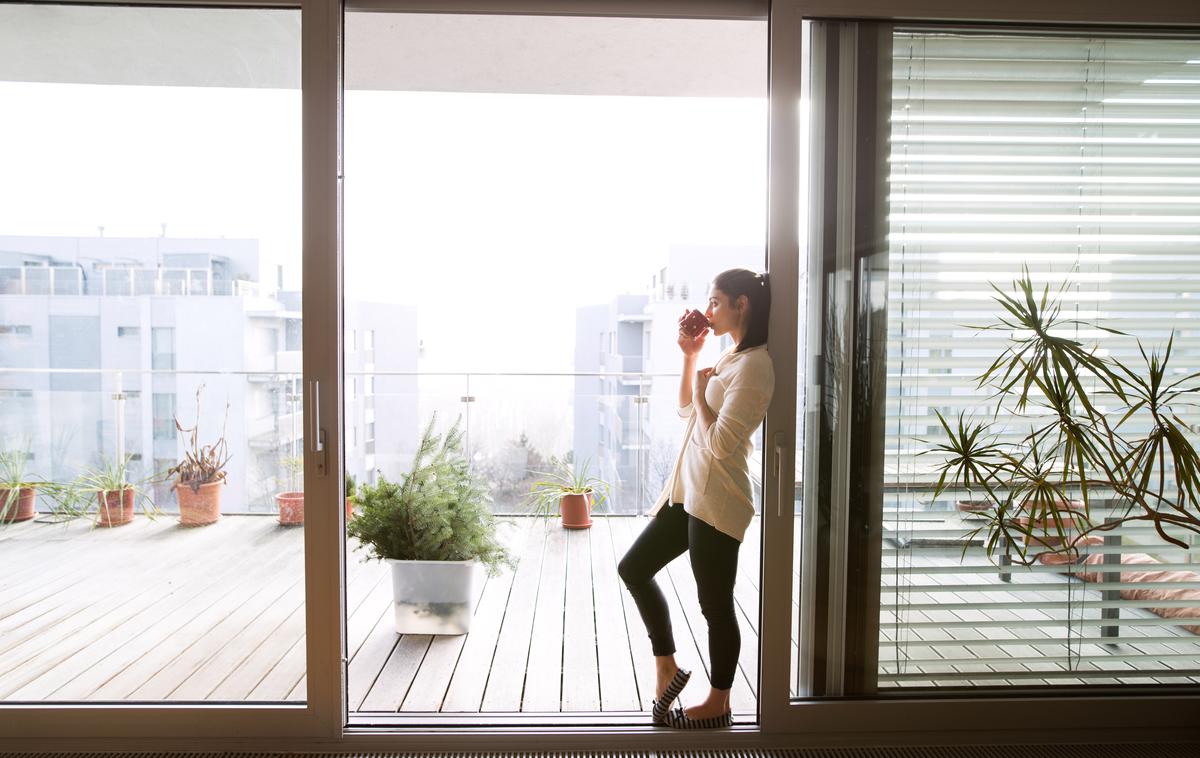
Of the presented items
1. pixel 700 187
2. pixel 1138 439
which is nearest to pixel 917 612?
pixel 1138 439

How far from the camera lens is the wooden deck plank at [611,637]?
2654 mm

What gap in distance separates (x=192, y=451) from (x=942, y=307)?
2449 mm

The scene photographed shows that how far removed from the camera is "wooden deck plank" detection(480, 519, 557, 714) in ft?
8.57

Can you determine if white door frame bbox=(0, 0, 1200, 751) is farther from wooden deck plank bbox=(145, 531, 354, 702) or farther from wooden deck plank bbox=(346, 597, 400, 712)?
wooden deck plank bbox=(346, 597, 400, 712)

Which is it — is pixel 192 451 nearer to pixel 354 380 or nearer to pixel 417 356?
pixel 354 380

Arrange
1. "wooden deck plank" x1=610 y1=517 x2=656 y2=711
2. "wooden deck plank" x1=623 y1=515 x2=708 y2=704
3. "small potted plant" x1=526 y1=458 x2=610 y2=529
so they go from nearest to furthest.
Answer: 1. "wooden deck plank" x1=610 y1=517 x2=656 y2=711
2. "wooden deck plank" x1=623 y1=515 x2=708 y2=704
3. "small potted plant" x1=526 y1=458 x2=610 y2=529

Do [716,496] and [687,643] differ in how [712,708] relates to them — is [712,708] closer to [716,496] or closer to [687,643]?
[716,496]

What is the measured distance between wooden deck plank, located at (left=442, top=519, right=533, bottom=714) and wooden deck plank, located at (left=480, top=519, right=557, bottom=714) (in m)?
0.03

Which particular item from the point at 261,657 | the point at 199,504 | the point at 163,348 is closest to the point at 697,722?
the point at 261,657

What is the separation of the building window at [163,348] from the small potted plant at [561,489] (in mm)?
3137

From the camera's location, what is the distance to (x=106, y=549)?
2.25 metres

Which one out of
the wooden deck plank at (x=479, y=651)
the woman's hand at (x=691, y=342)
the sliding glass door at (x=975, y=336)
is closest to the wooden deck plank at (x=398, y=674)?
the wooden deck plank at (x=479, y=651)

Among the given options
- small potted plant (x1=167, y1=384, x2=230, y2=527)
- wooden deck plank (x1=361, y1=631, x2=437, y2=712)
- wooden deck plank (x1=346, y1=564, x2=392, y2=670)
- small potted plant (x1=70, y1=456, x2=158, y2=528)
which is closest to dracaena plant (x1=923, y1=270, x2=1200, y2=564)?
wooden deck plank (x1=361, y1=631, x2=437, y2=712)

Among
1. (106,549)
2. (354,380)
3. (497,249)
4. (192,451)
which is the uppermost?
(497,249)
